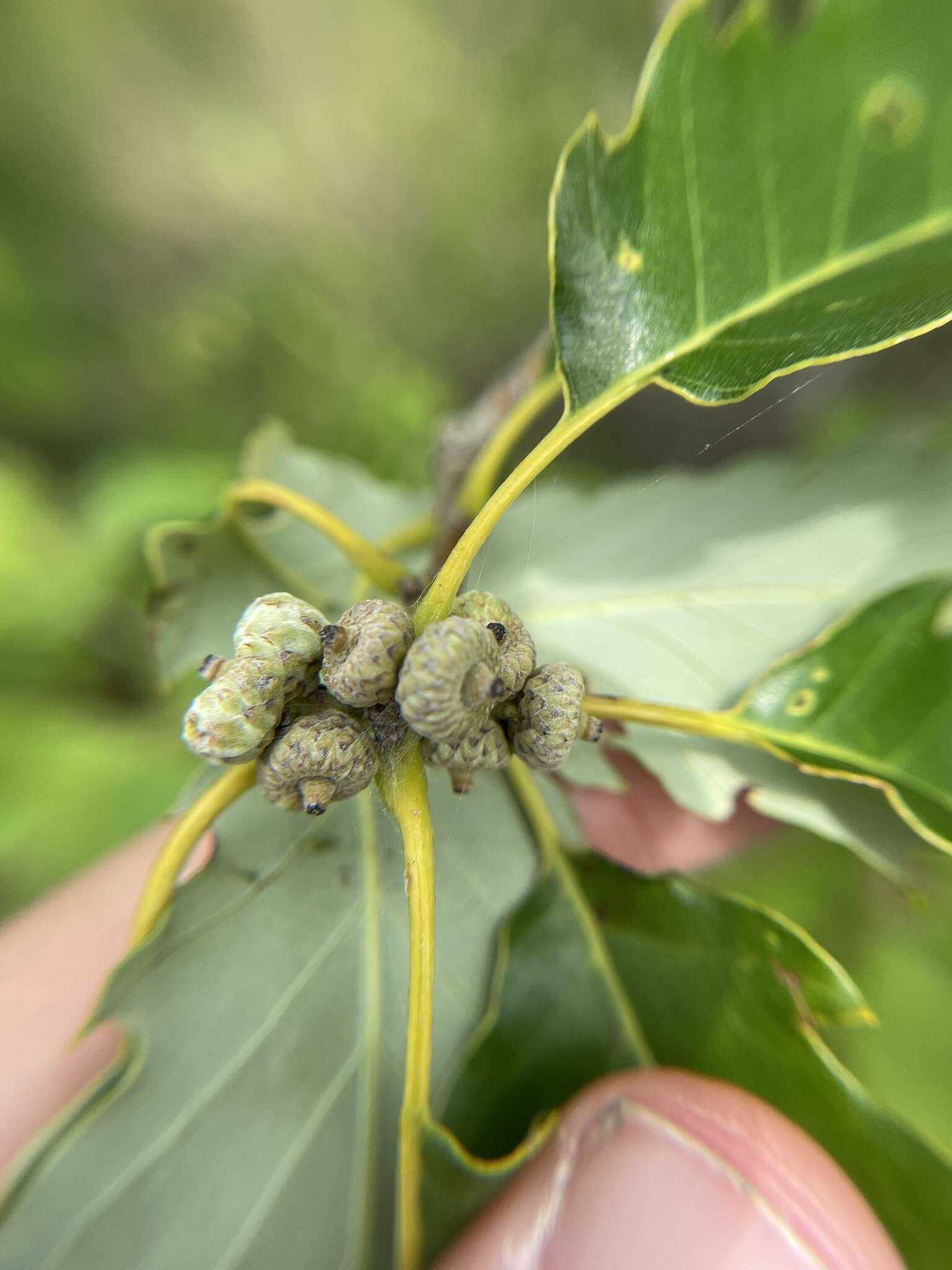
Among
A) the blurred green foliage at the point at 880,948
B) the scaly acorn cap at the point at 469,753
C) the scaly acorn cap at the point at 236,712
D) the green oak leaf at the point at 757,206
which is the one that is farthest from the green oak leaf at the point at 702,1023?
the blurred green foliage at the point at 880,948

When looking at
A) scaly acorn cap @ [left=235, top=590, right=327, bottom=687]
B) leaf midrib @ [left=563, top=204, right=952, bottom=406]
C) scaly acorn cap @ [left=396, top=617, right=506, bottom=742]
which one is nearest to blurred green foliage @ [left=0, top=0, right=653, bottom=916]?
leaf midrib @ [left=563, top=204, right=952, bottom=406]

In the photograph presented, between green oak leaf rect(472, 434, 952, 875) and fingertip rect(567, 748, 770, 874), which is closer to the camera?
green oak leaf rect(472, 434, 952, 875)

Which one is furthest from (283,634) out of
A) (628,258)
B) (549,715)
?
(628,258)

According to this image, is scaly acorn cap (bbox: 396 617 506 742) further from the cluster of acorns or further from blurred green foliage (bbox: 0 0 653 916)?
blurred green foliage (bbox: 0 0 653 916)

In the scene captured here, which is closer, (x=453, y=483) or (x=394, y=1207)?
(x=394, y=1207)

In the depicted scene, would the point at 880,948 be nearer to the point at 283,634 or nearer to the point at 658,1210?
the point at 658,1210

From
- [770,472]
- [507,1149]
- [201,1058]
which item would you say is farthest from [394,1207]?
[770,472]

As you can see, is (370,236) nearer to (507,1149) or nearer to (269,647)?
(269,647)
